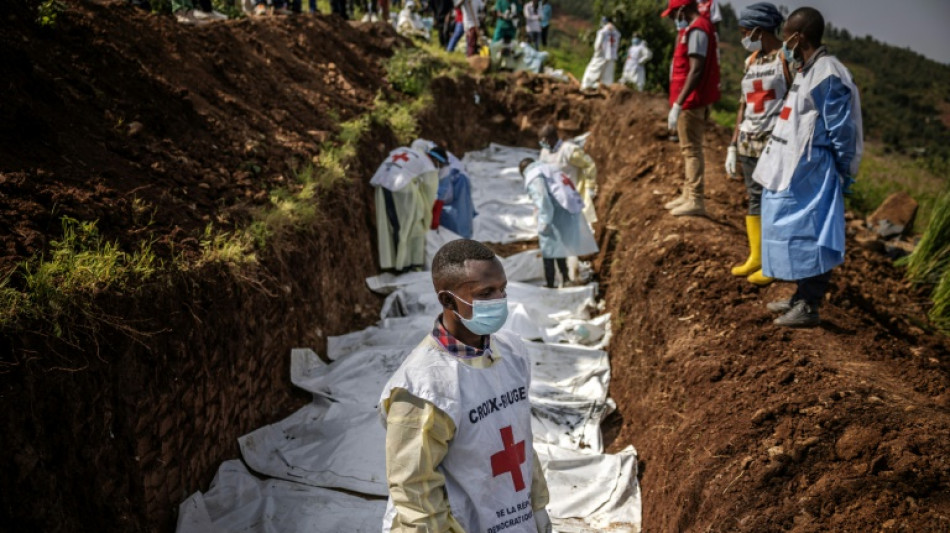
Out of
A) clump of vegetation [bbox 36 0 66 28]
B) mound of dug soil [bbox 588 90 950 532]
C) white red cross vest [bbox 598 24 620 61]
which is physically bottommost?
mound of dug soil [bbox 588 90 950 532]

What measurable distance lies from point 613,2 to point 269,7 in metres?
12.7

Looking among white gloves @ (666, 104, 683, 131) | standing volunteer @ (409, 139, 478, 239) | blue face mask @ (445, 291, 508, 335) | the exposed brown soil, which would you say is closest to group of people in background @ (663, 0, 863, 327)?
white gloves @ (666, 104, 683, 131)

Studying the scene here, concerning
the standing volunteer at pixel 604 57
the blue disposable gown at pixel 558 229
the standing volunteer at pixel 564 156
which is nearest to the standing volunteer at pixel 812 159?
the blue disposable gown at pixel 558 229

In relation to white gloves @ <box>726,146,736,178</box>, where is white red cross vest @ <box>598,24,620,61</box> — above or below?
above

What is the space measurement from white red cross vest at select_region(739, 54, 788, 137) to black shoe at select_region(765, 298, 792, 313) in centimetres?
114

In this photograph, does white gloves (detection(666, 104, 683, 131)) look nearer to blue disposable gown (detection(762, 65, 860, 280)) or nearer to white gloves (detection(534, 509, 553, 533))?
blue disposable gown (detection(762, 65, 860, 280))

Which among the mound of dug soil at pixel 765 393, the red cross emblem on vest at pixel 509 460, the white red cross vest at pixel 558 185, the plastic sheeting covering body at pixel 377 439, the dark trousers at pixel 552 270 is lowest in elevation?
the plastic sheeting covering body at pixel 377 439

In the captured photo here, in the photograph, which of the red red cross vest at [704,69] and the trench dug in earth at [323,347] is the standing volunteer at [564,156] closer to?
the trench dug in earth at [323,347]

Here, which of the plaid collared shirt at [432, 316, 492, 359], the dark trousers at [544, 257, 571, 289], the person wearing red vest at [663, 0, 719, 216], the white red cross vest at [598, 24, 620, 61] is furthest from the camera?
the white red cross vest at [598, 24, 620, 61]

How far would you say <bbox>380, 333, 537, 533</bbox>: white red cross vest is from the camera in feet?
6.14

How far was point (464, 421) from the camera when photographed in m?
1.91

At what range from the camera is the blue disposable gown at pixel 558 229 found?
20.2 ft

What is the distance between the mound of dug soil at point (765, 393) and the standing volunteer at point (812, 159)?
1.71ft

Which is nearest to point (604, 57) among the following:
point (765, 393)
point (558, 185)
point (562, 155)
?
point (562, 155)
